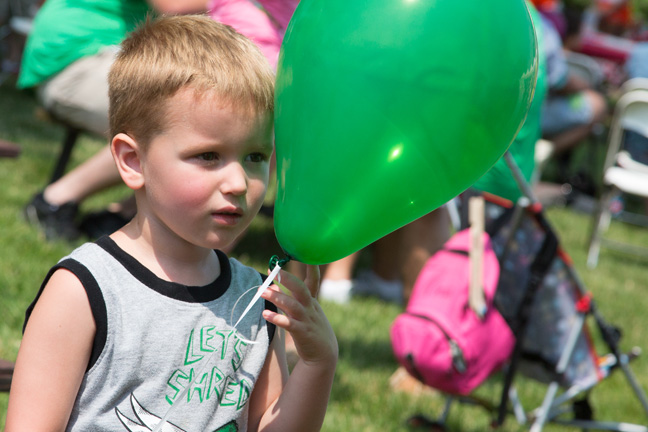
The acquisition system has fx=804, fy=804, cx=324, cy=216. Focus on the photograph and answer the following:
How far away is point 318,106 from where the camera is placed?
1.25 m

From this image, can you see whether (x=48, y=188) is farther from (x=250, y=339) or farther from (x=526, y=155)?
(x=250, y=339)

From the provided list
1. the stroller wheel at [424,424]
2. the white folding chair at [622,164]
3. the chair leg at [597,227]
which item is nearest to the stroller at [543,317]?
the stroller wheel at [424,424]

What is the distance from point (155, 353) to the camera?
4.64 ft

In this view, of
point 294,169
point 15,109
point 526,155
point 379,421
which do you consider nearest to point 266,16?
point 526,155

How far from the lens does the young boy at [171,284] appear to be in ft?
4.42

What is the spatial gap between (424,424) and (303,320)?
1.79 meters

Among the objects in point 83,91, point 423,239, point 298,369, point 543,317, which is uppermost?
point 298,369

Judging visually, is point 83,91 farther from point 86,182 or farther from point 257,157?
point 257,157

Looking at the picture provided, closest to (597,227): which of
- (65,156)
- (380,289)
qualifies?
(380,289)

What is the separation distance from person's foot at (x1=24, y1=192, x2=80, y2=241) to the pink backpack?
192cm

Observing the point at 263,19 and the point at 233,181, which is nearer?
the point at 233,181

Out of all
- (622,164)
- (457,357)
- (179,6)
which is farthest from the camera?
(622,164)

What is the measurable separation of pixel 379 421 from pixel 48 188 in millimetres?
2129

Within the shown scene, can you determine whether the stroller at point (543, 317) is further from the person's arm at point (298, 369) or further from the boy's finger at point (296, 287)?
the boy's finger at point (296, 287)
